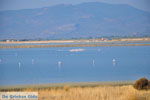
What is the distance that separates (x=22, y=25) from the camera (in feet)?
343

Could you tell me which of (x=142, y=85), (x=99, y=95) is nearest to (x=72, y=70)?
(x=142, y=85)

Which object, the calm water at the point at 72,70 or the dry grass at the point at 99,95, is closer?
the dry grass at the point at 99,95

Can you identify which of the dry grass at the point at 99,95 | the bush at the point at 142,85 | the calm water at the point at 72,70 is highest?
the calm water at the point at 72,70

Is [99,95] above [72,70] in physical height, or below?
below

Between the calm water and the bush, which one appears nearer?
the bush

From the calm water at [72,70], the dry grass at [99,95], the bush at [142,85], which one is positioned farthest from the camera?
the calm water at [72,70]

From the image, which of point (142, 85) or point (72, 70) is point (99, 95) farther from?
point (72, 70)

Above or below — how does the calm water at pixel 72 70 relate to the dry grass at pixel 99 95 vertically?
above

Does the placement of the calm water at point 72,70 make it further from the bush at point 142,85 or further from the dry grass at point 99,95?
the dry grass at point 99,95

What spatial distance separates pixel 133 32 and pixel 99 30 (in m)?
7.80

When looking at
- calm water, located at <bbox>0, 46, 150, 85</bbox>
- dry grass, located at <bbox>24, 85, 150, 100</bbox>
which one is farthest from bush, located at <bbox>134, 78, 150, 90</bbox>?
calm water, located at <bbox>0, 46, 150, 85</bbox>

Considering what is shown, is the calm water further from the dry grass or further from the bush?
the dry grass

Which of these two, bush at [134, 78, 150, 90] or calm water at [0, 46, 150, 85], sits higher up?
calm water at [0, 46, 150, 85]

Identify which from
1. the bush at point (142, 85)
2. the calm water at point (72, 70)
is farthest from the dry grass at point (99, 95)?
the calm water at point (72, 70)
